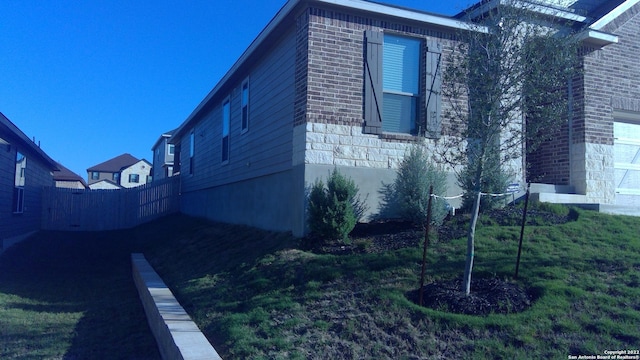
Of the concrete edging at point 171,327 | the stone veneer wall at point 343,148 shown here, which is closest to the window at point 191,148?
the concrete edging at point 171,327

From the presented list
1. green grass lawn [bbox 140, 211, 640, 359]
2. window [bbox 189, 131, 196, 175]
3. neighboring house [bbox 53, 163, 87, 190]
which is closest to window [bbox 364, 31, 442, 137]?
green grass lawn [bbox 140, 211, 640, 359]

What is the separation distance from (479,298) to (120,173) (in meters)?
73.2

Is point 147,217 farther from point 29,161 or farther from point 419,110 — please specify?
point 419,110

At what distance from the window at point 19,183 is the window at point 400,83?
12.1 m

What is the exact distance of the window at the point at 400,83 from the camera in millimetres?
9523

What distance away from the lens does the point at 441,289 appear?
6035 millimetres

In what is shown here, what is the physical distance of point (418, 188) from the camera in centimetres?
846

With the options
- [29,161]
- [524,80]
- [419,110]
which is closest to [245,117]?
[419,110]

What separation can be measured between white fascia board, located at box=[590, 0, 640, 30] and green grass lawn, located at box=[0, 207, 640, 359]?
4.59 metres

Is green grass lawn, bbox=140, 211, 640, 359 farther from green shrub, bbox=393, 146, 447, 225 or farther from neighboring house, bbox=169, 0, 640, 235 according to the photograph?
neighboring house, bbox=169, 0, 640, 235

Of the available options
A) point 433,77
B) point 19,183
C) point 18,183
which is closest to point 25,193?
point 19,183

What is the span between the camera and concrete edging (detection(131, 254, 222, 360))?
5098 millimetres

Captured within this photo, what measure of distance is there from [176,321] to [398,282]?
105 inches

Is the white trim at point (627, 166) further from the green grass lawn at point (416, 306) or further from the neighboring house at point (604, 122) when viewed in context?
the green grass lawn at point (416, 306)
